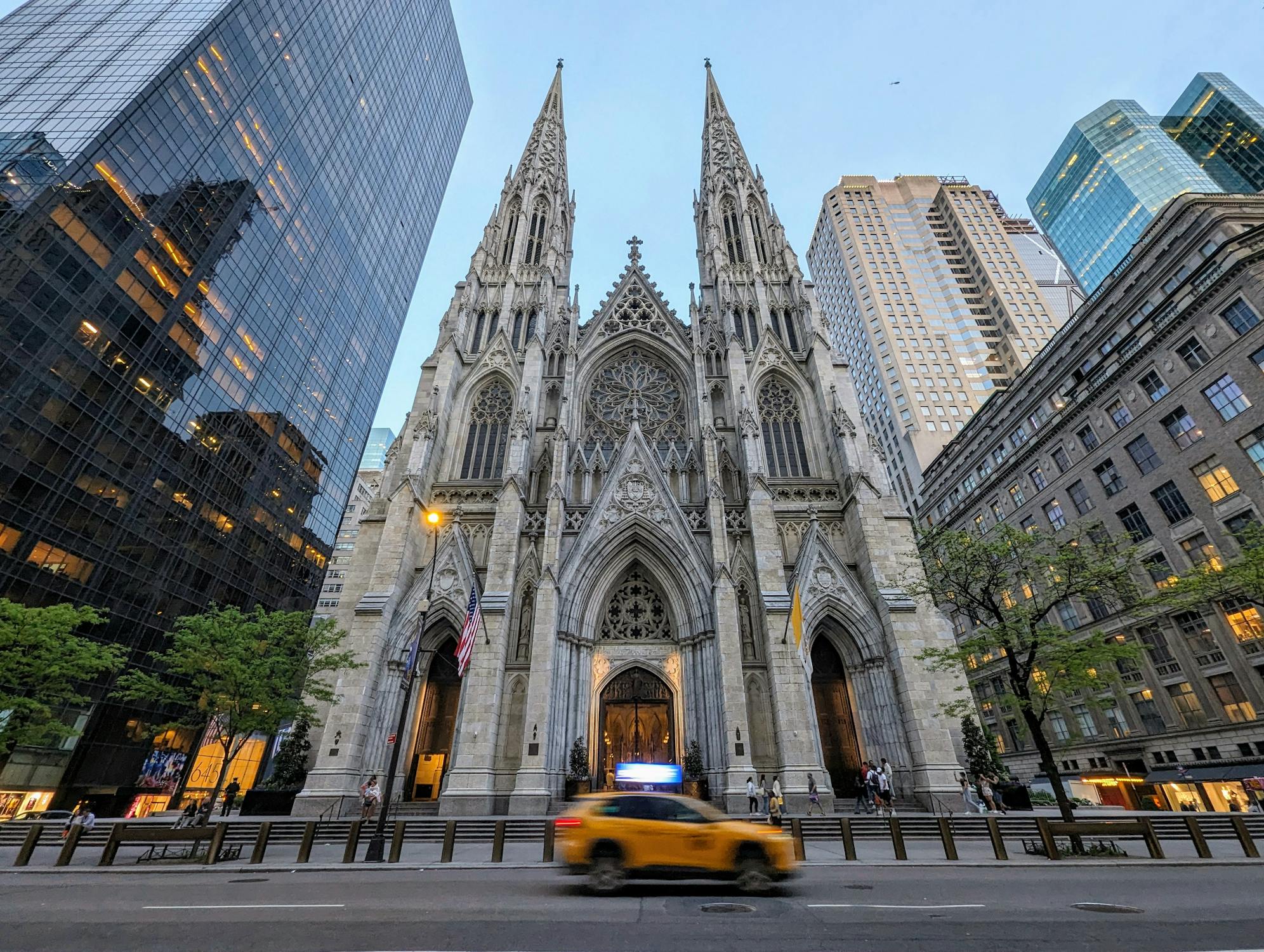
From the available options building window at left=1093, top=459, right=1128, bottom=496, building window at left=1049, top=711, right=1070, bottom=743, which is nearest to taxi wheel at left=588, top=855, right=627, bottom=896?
building window at left=1093, top=459, right=1128, bottom=496

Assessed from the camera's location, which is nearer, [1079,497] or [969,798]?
[969,798]

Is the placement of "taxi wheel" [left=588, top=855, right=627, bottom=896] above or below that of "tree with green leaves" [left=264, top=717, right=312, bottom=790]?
below

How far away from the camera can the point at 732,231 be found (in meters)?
40.0

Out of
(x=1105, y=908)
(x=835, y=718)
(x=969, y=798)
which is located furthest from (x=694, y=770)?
(x=1105, y=908)

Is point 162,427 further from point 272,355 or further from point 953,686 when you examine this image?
point 953,686

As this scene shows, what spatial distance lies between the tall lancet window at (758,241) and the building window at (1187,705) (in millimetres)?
33817

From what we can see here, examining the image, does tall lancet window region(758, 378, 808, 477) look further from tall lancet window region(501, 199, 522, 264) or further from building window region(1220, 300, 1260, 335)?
building window region(1220, 300, 1260, 335)

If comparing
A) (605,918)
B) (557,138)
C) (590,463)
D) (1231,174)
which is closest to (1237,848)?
(605,918)

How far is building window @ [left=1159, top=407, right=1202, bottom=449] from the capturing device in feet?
96.5

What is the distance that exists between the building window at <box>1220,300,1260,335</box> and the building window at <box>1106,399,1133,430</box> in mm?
6790

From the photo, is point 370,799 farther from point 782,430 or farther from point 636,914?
point 782,430

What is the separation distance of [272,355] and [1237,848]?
57652 millimetres

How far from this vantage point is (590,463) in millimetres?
28344

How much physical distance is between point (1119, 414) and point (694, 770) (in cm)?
3454
